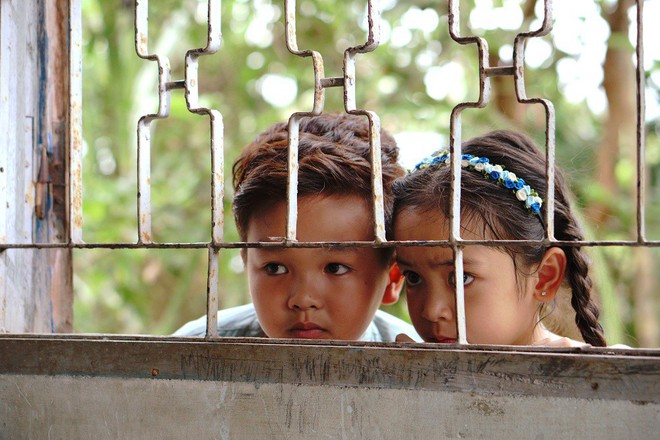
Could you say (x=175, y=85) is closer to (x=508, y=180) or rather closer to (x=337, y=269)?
(x=337, y=269)

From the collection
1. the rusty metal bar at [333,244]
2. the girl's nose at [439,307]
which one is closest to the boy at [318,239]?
the girl's nose at [439,307]

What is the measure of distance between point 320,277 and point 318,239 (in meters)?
0.10

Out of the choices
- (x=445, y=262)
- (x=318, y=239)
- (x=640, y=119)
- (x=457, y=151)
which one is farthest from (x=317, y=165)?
(x=640, y=119)

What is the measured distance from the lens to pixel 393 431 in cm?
129

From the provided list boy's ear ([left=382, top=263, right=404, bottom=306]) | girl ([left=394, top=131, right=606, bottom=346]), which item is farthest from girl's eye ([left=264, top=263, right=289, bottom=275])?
boy's ear ([left=382, top=263, right=404, bottom=306])

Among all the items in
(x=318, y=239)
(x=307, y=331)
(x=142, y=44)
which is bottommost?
(x=307, y=331)

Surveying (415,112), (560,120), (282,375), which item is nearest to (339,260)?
(282,375)

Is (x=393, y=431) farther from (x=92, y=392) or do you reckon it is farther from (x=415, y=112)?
(x=415, y=112)

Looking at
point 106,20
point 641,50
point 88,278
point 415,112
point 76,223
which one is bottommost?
point 88,278

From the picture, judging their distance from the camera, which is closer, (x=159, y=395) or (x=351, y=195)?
(x=159, y=395)

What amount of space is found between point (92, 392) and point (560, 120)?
4.67 metres

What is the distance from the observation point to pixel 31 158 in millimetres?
1682

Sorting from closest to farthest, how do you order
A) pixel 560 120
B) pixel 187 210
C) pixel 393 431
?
pixel 393 431 < pixel 187 210 < pixel 560 120

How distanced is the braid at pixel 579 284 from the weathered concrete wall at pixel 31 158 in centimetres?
119
